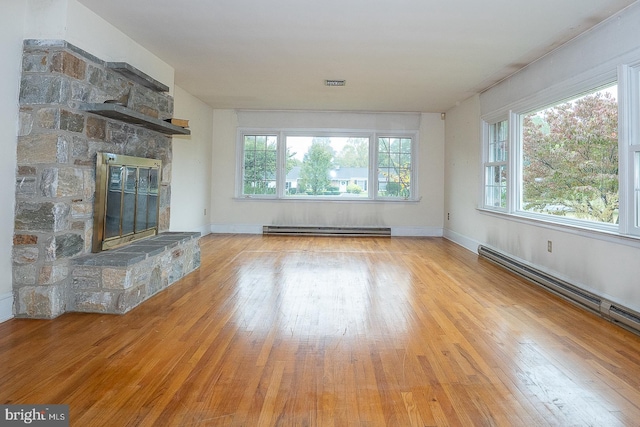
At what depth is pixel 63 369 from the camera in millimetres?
1979

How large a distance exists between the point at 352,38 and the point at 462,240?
4082 millimetres

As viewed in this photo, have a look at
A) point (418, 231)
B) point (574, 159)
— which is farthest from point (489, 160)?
point (418, 231)

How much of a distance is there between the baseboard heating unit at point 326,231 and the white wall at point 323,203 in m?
0.15

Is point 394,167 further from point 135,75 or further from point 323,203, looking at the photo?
point 135,75

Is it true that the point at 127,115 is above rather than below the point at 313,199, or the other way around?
above

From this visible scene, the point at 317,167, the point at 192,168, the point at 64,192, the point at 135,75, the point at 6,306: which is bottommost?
the point at 6,306

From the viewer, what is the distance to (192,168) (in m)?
6.46

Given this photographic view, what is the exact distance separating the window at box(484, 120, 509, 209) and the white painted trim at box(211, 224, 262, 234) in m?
4.28

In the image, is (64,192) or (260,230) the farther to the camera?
(260,230)

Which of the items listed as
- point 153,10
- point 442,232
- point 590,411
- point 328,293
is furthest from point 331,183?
point 590,411

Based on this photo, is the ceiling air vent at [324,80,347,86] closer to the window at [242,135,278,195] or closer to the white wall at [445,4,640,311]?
the white wall at [445,4,640,311]

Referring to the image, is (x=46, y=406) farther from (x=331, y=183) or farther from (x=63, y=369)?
(x=331, y=183)

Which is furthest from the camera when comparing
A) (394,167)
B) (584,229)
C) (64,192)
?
(394,167)

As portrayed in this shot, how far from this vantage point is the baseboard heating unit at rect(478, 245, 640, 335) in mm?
2662
